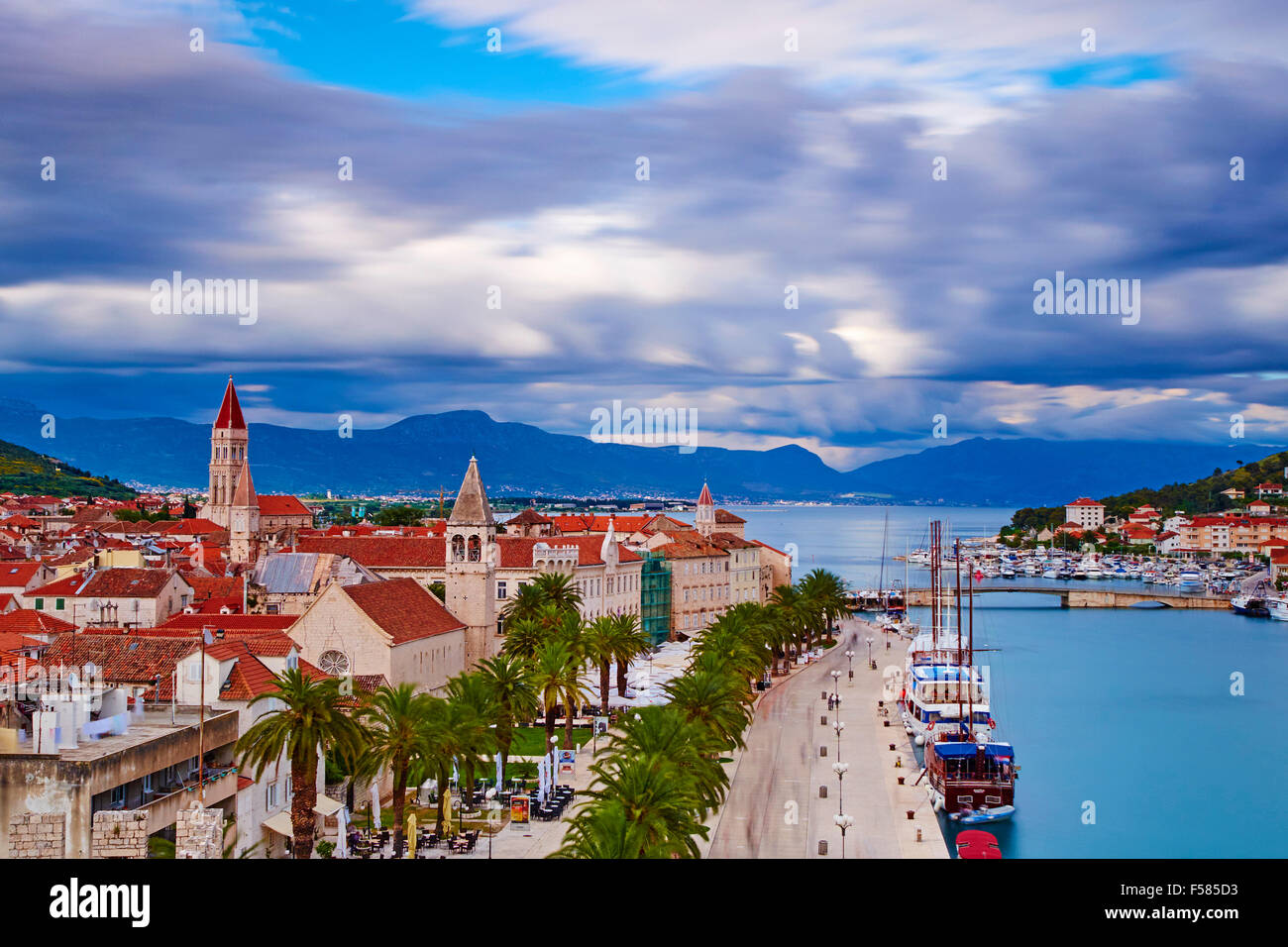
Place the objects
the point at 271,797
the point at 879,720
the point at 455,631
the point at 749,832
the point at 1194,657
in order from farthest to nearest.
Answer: the point at 1194,657
the point at 879,720
the point at 455,631
the point at 749,832
the point at 271,797

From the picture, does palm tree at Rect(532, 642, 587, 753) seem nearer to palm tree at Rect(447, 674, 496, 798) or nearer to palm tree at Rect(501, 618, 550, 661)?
palm tree at Rect(447, 674, 496, 798)

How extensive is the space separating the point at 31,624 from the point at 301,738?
35.4 metres

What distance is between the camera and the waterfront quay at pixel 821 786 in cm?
4581

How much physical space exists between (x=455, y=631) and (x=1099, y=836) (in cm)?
3473

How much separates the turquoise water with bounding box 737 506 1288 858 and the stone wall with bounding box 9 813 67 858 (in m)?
38.0

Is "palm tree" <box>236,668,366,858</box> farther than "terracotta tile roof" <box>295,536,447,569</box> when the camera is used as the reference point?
No

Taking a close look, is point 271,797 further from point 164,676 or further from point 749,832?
point 749,832

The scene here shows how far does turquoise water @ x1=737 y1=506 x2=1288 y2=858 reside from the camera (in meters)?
59.8

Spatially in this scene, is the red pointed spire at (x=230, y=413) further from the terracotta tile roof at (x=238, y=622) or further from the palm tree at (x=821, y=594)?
the terracotta tile roof at (x=238, y=622)

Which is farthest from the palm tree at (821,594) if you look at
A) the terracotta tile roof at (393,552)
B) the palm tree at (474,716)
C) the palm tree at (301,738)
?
the palm tree at (301,738)

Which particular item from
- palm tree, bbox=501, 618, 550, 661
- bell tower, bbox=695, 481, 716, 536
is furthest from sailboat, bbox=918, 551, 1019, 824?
bell tower, bbox=695, 481, 716, 536

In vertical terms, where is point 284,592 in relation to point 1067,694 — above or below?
above

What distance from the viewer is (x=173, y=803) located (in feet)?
109
